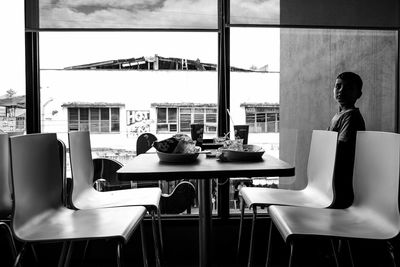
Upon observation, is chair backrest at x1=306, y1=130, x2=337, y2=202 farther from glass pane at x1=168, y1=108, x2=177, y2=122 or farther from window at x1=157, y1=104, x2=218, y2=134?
glass pane at x1=168, y1=108, x2=177, y2=122

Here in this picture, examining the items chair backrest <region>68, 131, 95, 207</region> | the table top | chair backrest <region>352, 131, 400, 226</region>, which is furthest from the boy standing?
chair backrest <region>68, 131, 95, 207</region>

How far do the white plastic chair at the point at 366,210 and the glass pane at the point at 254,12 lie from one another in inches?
53.3

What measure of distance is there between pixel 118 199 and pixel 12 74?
147 centimetres

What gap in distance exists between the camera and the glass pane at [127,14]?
2.62m

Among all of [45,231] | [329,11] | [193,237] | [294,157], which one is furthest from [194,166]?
[329,11]

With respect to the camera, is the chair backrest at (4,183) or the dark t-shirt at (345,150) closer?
the chair backrest at (4,183)

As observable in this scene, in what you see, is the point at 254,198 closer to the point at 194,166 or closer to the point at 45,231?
the point at 194,166

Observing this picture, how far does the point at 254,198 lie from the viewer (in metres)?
2.02

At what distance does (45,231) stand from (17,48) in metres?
1.84

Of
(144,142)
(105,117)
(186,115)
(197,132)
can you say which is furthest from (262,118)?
(105,117)

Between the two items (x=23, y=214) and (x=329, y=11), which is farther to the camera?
(x=329, y=11)

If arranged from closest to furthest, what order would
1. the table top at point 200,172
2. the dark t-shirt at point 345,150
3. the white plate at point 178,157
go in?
the table top at point 200,172, the white plate at point 178,157, the dark t-shirt at point 345,150

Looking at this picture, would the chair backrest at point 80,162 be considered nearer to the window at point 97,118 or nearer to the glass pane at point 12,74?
the window at point 97,118

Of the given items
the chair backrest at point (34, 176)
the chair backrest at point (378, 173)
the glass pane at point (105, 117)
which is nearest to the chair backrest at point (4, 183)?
the chair backrest at point (34, 176)
